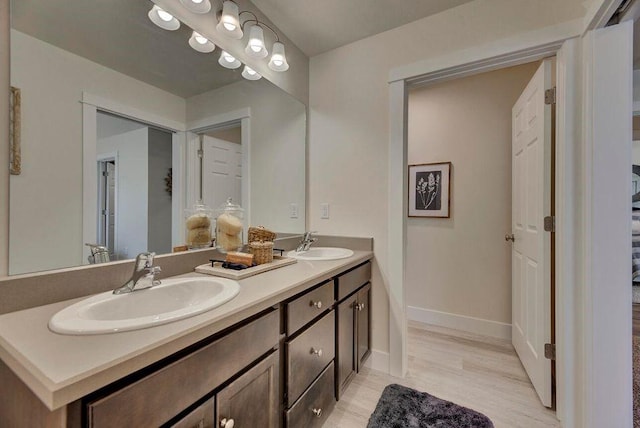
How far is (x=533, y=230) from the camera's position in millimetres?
1695

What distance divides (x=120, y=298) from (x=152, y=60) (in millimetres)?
1060

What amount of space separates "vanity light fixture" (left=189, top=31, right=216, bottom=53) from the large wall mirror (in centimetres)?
2

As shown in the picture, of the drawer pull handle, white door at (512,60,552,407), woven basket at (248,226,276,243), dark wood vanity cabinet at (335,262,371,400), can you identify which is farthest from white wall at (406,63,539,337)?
the drawer pull handle

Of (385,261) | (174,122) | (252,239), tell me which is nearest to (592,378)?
(385,261)

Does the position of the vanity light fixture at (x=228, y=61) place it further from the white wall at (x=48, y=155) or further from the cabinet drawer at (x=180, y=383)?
the cabinet drawer at (x=180, y=383)

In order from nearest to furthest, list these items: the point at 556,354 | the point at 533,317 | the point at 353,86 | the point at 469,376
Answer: the point at 556,354 < the point at 533,317 < the point at 469,376 < the point at 353,86

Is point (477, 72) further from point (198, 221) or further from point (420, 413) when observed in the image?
point (420, 413)

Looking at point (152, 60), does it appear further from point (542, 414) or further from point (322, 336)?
point (542, 414)

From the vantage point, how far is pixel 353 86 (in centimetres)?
203

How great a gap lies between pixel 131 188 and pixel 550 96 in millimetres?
2218

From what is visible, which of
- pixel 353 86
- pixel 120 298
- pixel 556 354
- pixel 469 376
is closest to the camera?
pixel 120 298

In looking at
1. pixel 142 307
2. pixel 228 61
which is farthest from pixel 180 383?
pixel 228 61

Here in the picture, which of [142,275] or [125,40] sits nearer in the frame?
[142,275]

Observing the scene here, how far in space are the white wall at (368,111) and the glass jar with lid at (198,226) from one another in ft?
3.04
